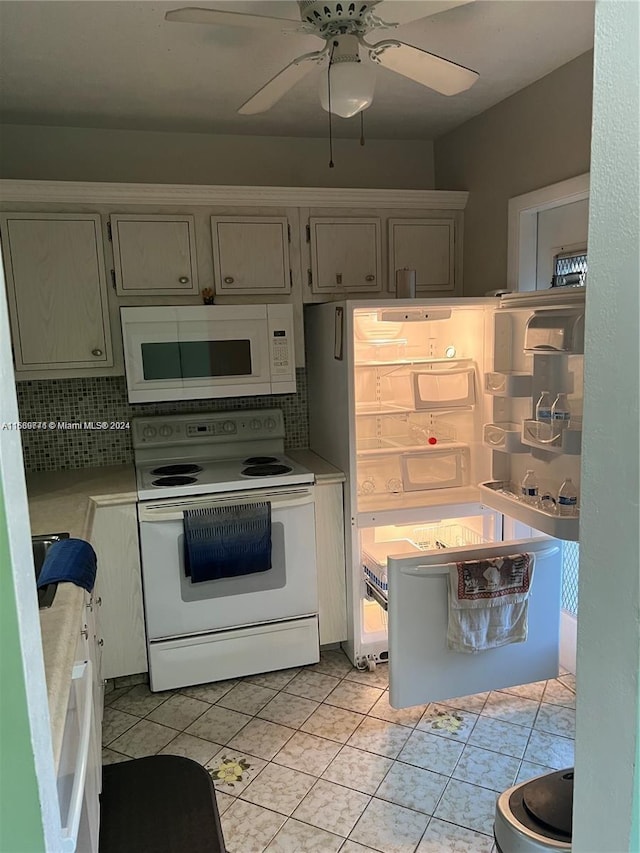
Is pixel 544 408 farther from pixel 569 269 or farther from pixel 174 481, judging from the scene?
pixel 174 481

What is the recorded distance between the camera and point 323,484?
2834 mm

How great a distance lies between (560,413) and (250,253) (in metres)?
1.55

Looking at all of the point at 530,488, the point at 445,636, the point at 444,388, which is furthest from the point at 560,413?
the point at 445,636

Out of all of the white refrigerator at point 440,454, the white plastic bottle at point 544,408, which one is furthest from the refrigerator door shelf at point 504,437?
the white plastic bottle at point 544,408

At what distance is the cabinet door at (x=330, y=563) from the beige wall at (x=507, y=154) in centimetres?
128

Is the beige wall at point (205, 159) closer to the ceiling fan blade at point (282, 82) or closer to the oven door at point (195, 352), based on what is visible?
the oven door at point (195, 352)

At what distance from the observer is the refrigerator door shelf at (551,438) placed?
2197 mm

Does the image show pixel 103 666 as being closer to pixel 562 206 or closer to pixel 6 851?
pixel 6 851

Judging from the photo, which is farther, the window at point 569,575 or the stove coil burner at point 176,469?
the stove coil burner at point 176,469

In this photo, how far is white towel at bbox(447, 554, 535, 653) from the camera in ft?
7.77

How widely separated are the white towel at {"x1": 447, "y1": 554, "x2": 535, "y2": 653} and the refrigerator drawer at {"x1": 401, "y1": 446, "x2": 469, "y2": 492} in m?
0.64

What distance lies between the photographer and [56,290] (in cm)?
273

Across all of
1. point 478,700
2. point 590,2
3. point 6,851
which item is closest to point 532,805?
point 6,851

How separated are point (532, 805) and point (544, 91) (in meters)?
2.48
